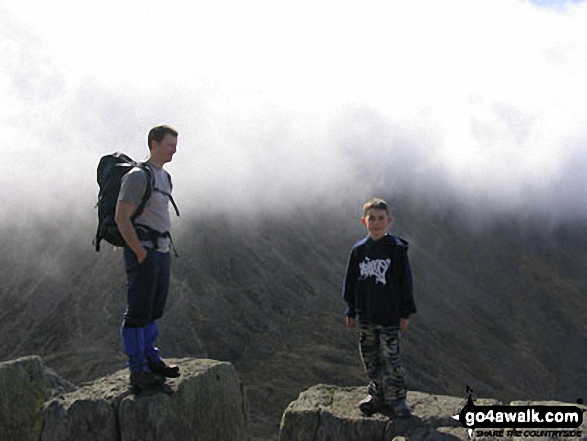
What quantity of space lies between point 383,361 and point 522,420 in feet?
4.44

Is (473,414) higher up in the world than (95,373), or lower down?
higher up

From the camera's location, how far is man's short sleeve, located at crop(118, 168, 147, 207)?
5469mm

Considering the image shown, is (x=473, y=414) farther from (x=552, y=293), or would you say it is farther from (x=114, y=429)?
(x=552, y=293)

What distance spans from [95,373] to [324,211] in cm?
2163

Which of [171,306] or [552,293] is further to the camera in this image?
[552,293]

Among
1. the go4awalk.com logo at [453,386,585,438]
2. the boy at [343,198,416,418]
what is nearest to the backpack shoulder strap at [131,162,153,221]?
the boy at [343,198,416,418]

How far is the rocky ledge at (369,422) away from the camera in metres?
5.64

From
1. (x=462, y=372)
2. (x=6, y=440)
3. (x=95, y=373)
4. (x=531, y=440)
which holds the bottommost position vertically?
(x=462, y=372)

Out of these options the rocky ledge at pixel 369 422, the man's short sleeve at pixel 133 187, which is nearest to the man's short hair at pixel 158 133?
the man's short sleeve at pixel 133 187

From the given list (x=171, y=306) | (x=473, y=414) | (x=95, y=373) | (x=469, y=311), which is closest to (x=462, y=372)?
(x=469, y=311)

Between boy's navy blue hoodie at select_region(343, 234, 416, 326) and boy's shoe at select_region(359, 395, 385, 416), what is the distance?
77 centimetres

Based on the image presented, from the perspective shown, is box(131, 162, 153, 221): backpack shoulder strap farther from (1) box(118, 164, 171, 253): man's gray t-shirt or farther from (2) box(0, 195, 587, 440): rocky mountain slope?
(2) box(0, 195, 587, 440): rocky mountain slope

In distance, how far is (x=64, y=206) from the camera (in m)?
31.4

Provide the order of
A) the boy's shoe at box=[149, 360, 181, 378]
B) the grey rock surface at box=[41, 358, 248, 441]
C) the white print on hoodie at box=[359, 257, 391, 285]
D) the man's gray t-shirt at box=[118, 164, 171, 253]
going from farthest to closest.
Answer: the boy's shoe at box=[149, 360, 181, 378] → the white print on hoodie at box=[359, 257, 391, 285] → the grey rock surface at box=[41, 358, 248, 441] → the man's gray t-shirt at box=[118, 164, 171, 253]
